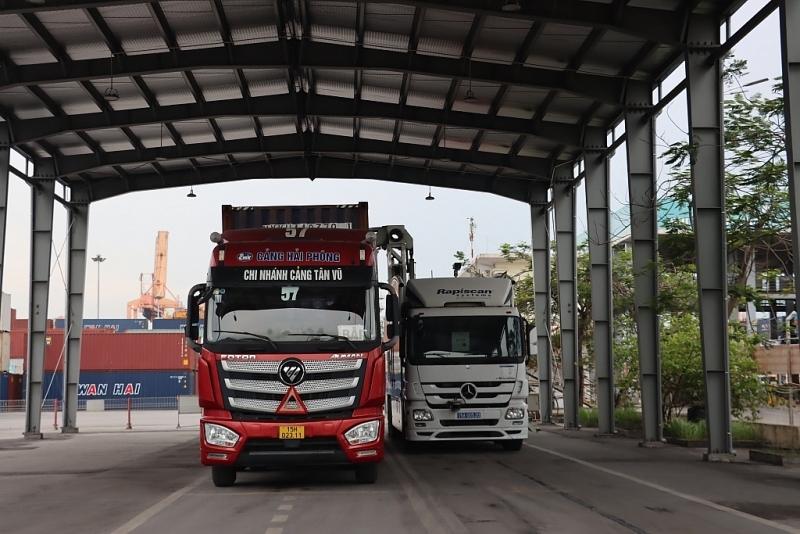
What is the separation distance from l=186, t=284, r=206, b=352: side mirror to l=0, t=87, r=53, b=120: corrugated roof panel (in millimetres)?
12723

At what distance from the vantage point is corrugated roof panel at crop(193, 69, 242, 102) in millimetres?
22625

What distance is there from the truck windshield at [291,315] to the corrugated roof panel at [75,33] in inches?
355

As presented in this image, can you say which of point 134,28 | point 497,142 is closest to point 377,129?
point 497,142

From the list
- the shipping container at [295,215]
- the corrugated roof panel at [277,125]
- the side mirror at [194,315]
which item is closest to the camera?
the side mirror at [194,315]

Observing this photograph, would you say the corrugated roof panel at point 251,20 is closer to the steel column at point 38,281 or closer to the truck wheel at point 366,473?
the steel column at point 38,281

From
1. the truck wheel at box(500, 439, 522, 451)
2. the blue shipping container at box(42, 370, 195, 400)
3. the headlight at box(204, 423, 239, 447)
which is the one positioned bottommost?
the blue shipping container at box(42, 370, 195, 400)

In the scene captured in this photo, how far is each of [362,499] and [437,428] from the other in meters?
6.41

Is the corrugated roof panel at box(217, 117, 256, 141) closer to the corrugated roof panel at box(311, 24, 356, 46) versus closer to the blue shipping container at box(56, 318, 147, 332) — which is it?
the corrugated roof panel at box(311, 24, 356, 46)

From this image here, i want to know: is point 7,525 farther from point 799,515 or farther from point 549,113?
point 549,113

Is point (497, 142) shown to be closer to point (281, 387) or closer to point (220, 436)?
point (281, 387)

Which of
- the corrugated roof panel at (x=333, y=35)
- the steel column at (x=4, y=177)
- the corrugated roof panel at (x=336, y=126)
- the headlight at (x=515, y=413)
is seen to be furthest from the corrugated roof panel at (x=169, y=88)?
the headlight at (x=515, y=413)

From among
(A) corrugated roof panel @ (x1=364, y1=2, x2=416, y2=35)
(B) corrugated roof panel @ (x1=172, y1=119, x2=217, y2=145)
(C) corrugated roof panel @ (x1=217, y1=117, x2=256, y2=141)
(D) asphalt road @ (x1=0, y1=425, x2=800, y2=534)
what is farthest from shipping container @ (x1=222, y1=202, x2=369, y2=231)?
(C) corrugated roof panel @ (x1=217, y1=117, x2=256, y2=141)

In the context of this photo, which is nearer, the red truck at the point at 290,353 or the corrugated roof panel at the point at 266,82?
the red truck at the point at 290,353

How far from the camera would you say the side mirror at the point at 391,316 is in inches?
494
